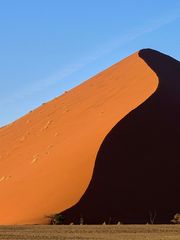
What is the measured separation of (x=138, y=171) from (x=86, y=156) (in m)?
2.56

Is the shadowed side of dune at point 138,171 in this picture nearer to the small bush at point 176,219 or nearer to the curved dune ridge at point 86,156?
the curved dune ridge at point 86,156

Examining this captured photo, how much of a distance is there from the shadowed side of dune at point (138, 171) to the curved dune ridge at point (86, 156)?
4 centimetres

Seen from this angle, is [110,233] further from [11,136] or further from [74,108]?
[11,136]

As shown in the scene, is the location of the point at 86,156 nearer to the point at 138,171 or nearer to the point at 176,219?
the point at 138,171

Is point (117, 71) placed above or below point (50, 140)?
above

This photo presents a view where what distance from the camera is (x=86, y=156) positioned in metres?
32.8

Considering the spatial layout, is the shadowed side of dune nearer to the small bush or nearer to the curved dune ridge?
the curved dune ridge

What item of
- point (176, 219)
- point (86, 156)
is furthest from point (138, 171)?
point (176, 219)

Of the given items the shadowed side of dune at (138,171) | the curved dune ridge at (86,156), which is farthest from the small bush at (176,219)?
the curved dune ridge at (86,156)

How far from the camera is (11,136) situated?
48562mm

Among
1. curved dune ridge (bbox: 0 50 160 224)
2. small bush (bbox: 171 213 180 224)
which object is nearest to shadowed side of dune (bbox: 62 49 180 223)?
curved dune ridge (bbox: 0 50 160 224)

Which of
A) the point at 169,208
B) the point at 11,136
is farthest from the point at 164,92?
the point at 11,136

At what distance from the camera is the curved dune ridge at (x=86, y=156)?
30641mm

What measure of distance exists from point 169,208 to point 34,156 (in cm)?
972
